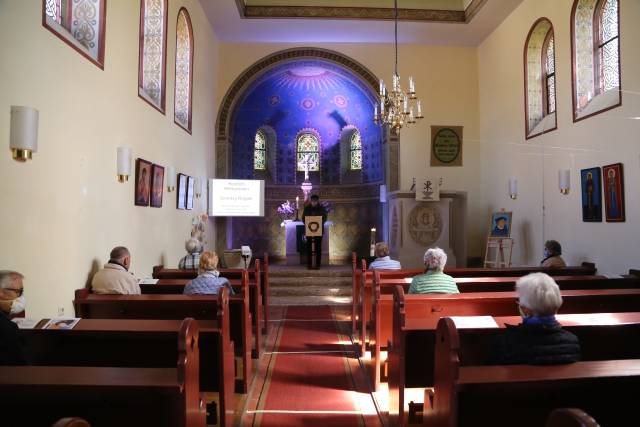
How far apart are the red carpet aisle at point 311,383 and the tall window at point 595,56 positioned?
5.27 metres

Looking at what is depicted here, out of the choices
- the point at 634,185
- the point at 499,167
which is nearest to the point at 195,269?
the point at 634,185

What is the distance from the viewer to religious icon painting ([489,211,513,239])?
31.8 ft

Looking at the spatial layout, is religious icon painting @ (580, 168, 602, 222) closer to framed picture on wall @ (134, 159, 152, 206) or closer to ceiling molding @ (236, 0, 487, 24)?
ceiling molding @ (236, 0, 487, 24)

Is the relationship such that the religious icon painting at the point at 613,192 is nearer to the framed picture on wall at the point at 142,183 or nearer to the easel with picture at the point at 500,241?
the easel with picture at the point at 500,241

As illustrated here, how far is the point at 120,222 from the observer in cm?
568

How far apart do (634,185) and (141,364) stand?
6.44 m

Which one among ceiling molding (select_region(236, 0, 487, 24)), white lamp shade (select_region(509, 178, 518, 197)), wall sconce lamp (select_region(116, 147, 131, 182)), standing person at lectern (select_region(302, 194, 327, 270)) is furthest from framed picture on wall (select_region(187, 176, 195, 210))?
white lamp shade (select_region(509, 178, 518, 197))

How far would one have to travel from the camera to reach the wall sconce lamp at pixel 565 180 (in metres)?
7.87

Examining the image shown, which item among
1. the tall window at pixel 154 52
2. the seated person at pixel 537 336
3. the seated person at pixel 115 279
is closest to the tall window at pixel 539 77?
the tall window at pixel 154 52

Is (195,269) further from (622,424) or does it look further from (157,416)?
(622,424)

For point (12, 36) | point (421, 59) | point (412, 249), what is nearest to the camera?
point (12, 36)

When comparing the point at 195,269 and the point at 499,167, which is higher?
the point at 499,167

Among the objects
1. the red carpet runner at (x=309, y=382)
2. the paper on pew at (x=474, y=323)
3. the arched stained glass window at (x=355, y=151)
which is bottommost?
the red carpet runner at (x=309, y=382)

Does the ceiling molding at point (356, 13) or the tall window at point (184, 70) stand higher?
the ceiling molding at point (356, 13)
